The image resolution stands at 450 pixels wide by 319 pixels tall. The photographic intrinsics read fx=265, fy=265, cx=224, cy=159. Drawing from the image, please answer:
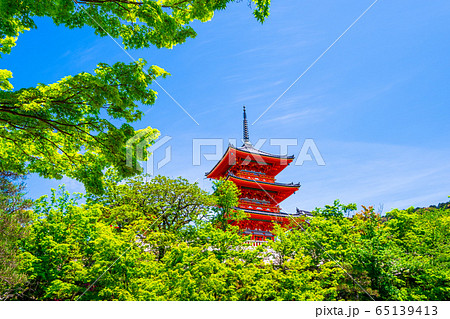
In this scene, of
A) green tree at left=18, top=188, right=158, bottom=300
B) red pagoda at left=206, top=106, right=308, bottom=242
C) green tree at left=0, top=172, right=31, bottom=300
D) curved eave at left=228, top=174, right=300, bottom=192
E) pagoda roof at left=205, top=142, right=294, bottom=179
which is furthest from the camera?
pagoda roof at left=205, top=142, right=294, bottom=179

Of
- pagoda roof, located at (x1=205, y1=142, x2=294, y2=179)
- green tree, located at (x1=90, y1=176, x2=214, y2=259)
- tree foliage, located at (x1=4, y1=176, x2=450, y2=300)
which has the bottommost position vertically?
tree foliage, located at (x1=4, y1=176, x2=450, y2=300)

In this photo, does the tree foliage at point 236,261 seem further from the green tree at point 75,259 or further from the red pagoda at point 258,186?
the red pagoda at point 258,186

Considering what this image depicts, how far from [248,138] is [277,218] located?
438 inches

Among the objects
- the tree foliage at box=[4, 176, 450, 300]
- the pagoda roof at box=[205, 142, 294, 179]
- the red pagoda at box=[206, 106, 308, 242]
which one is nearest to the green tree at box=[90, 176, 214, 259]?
the tree foliage at box=[4, 176, 450, 300]

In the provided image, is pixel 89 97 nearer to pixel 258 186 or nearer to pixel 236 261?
pixel 236 261

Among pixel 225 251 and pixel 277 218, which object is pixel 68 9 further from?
pixel 277 218

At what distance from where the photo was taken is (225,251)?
1066cm

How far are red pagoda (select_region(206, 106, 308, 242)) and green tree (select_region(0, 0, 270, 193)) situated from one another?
14673 mm

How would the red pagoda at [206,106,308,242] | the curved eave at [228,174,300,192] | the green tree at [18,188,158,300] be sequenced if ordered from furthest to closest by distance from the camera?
the curved eave at [228,174,300,192]
the red pagoda at [206,106,308,242]
the green tree at [18,188,158,300]

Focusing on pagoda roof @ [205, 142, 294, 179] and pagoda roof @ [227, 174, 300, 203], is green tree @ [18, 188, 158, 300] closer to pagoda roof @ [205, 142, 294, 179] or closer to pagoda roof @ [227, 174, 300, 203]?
pagoda roof @ [227, 174, 300, 203]

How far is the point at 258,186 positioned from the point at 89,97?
A: 61.6 feet

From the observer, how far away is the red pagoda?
70.0ft

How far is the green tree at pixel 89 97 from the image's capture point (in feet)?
18.0

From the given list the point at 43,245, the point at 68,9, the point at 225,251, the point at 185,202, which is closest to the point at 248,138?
the point at 185,202
